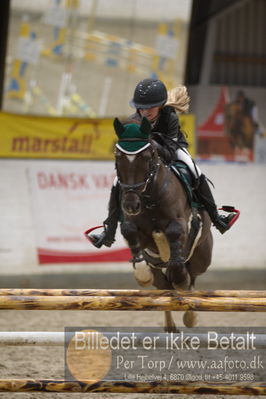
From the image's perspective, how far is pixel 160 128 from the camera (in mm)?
4867

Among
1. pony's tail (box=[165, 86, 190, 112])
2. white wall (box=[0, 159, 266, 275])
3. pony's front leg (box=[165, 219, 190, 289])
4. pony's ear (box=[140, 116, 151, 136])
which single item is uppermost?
pony's tail (box=[165, 86, 190, 112])

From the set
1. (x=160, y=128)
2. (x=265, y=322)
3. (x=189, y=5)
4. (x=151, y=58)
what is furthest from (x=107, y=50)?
(x=160, y=128)

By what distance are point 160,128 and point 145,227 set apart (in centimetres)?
86

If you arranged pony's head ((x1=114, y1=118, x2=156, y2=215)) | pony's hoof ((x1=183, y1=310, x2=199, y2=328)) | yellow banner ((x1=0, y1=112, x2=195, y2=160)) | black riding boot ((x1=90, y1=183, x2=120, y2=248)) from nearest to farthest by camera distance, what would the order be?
pony's head ((x1=114, y1=118, x2=156, y2=215)), black riding boot ((x1=90, y1=183, x2=120, y2=248)), pony's hoof ((x1=183, y1=310, x2=199, y2=328)), yellow banner ((x1=0, y1=112, x2=195, y2=160))

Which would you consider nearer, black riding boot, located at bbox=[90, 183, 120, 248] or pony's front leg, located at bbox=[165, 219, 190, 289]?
pony's front leg, located at bbox=[165, 219, 190, 289]

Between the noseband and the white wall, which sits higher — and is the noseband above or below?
above

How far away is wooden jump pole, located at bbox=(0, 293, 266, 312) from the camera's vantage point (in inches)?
152

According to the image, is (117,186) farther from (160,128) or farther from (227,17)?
(227,17)

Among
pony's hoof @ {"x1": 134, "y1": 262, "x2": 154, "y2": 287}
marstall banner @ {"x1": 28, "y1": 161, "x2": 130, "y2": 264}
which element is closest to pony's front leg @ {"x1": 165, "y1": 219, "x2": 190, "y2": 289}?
pony's hoof @ {"x1": 134, "y1": 262, "x2": 154, "y2": 287}

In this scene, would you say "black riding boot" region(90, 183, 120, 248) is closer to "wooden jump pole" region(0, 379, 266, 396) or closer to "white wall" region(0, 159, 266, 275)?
"wooden jump pole" region(0, 379, 266, 396)

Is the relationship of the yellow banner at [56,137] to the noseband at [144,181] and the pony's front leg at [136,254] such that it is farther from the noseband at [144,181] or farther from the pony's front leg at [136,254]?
the noseband at [144,181]

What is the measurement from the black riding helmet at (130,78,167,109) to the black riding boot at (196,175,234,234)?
855 mm

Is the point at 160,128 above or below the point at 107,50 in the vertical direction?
below

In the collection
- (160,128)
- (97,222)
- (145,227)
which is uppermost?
(160,128)
